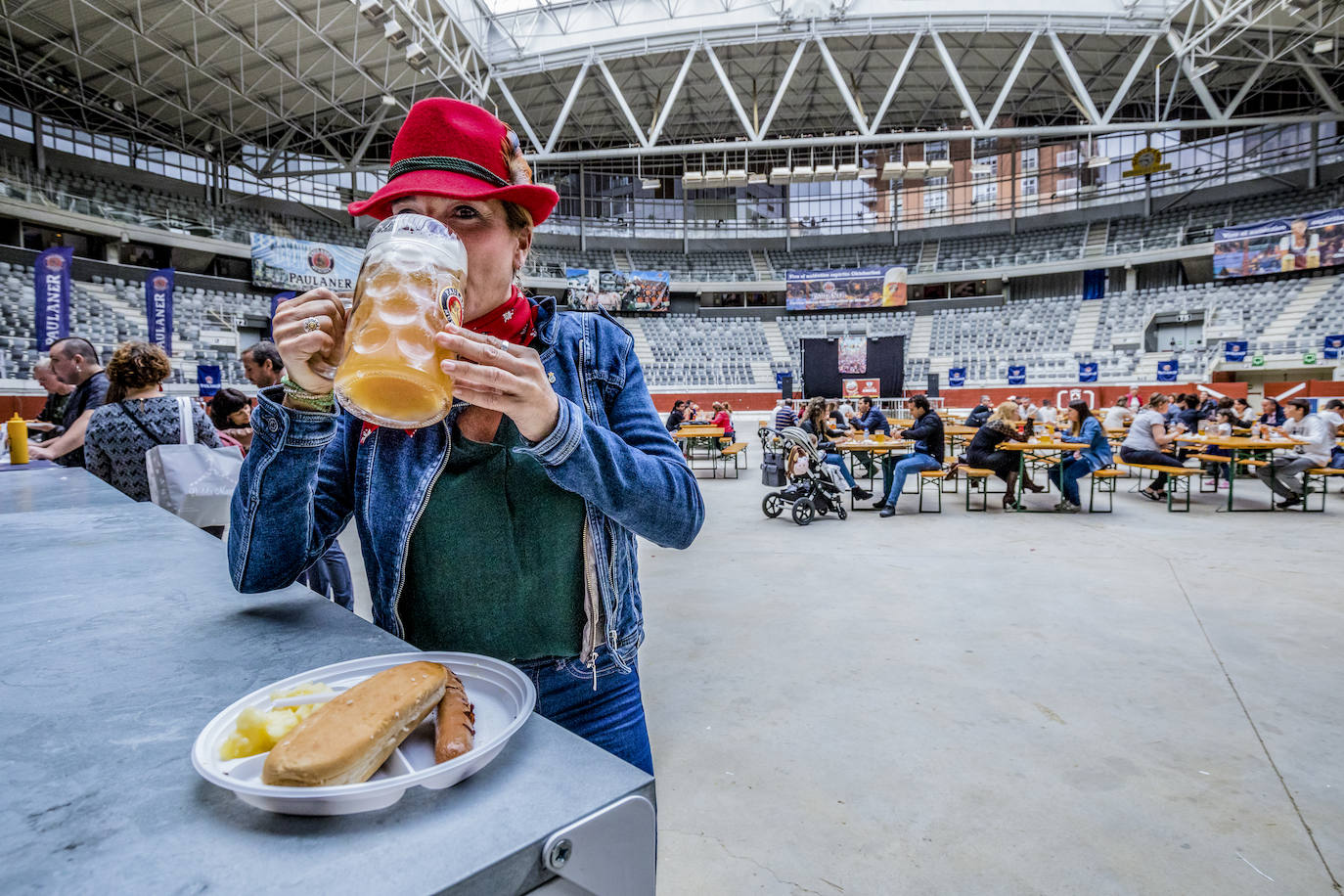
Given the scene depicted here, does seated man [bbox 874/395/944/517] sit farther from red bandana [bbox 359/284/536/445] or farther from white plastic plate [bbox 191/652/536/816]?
white plastic plate [bbox 191/652/536/816]

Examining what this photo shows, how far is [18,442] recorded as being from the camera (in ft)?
12.7

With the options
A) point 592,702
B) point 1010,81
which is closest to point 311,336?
point 592,702

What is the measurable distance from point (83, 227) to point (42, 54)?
468cm

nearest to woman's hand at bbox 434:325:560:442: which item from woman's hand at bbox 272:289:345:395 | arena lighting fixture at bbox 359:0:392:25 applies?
woman's hand at bbox 272:289:345:395

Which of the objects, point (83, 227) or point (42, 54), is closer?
point (42, 54)

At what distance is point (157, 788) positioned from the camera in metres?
0.58

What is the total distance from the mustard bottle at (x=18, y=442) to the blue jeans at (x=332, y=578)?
1894mm

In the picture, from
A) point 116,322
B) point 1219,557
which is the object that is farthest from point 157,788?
point 116,322

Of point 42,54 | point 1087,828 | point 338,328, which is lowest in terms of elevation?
point 1087,828

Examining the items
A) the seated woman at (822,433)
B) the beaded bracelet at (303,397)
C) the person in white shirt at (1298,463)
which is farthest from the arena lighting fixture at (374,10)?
the person in white shirt at (1298,463)

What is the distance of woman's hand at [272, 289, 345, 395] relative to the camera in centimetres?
92

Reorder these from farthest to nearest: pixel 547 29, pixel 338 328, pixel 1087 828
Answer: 1. pixel 547 29
2. pixel 1087 828
3. pixel 338 328

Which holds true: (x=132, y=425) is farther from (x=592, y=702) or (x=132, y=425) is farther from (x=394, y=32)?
(x=394, y=32)

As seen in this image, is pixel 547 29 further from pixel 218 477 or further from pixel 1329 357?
pixel 1329 357
